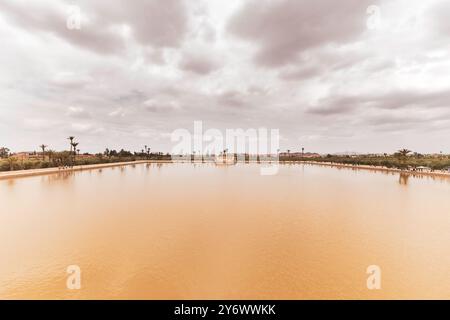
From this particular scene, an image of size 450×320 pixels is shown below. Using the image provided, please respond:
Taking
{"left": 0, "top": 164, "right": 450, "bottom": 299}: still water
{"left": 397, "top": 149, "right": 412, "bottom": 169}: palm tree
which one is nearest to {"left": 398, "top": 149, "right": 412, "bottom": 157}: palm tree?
{"left": 397, "top": 149, "right": 412, "bottom": 169}: palm tree

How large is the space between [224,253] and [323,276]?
2740 millimetres

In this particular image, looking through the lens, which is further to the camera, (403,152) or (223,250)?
(403,152)

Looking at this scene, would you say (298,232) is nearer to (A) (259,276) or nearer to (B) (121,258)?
(A) (259,276)

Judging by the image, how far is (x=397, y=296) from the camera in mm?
4730

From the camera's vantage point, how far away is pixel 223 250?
273 inches

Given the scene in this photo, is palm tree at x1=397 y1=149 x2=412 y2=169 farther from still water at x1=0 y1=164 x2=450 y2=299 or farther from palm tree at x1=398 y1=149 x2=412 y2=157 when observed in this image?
still water at x1=0 y1=164 x2=450 y2=299

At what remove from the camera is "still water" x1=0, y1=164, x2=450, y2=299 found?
4957mm
